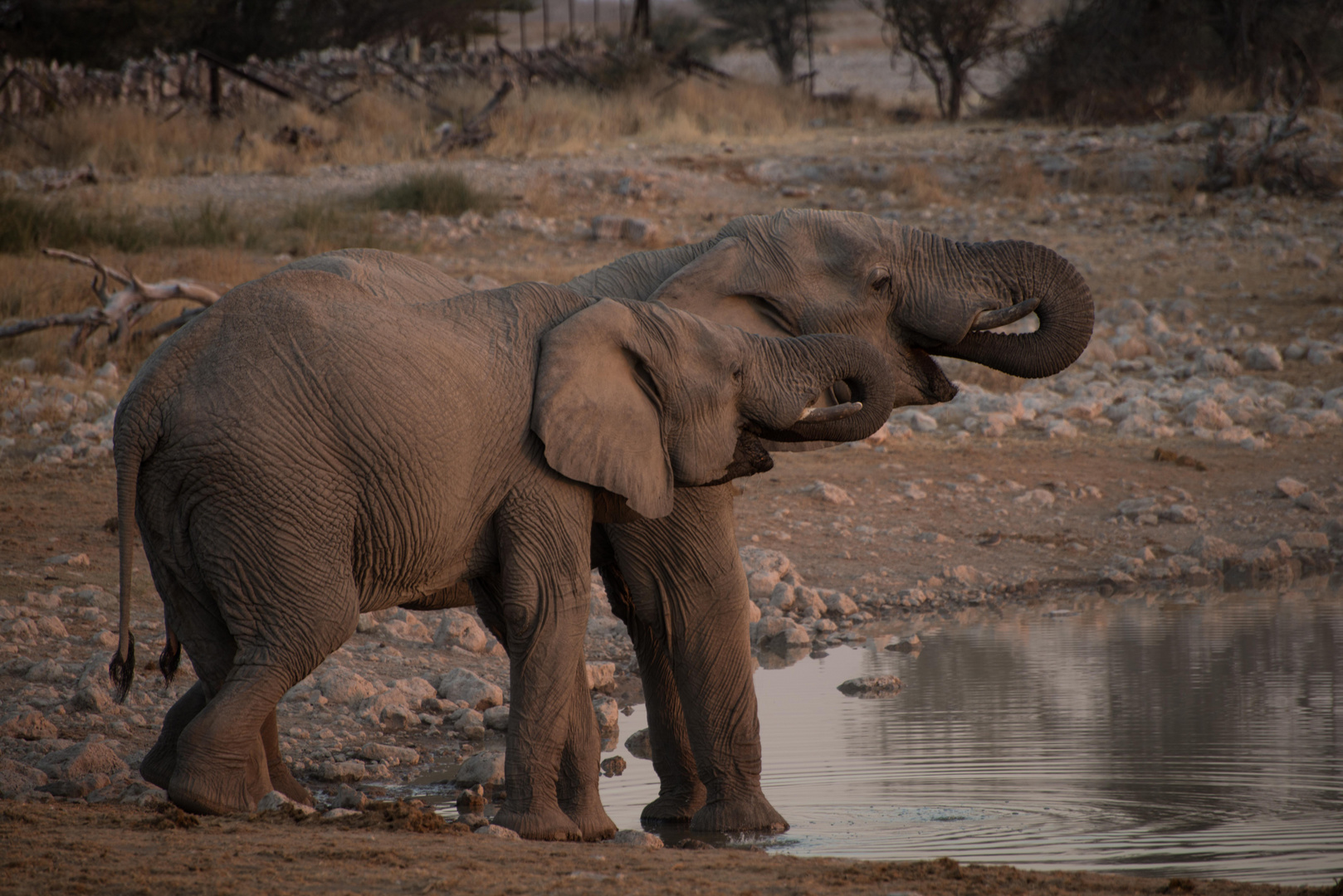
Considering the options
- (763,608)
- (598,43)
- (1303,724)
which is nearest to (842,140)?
(598,43)

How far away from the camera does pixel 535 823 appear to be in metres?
4.25

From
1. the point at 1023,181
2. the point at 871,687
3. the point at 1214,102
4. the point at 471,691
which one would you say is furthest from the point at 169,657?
the point at 1214,102

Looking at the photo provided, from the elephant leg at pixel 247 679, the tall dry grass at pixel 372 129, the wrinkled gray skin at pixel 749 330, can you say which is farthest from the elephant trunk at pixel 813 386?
the tall dry grass at pixel 372 129

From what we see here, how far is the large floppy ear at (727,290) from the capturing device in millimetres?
4816

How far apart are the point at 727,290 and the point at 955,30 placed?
22.7m

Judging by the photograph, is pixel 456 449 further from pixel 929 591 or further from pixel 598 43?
pixel 598 43

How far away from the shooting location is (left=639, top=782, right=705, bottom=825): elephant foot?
5.02m

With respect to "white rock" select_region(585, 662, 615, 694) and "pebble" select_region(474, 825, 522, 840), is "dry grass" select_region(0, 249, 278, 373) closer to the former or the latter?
"white rock" select_region(585, 662, 615, 694)

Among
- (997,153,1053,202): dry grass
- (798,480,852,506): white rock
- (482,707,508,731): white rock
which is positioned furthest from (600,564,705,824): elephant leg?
(997,153,1053,202): dry grass

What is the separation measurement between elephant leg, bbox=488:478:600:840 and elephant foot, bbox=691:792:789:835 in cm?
64

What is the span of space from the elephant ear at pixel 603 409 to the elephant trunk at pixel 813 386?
1.05 feet

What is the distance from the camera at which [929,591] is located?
8.04 meters

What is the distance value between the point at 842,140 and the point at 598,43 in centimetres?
870

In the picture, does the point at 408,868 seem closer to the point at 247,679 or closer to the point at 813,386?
the point at 247,679
